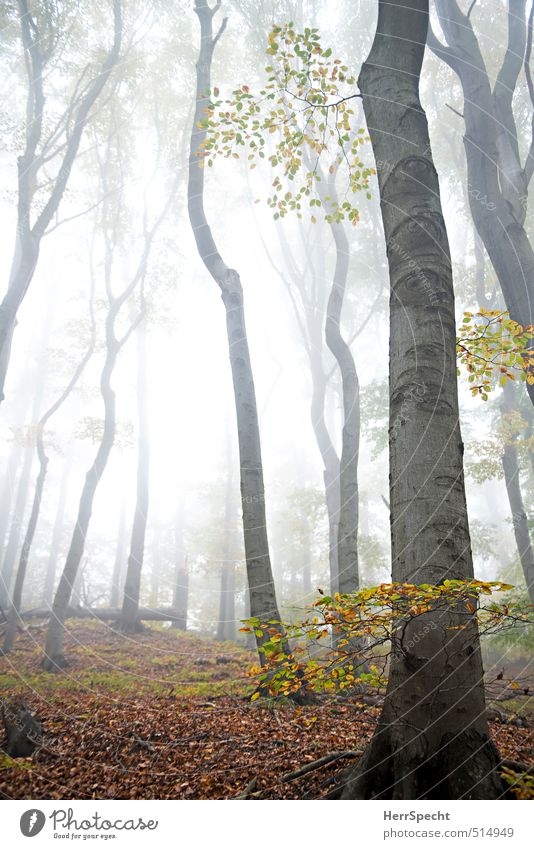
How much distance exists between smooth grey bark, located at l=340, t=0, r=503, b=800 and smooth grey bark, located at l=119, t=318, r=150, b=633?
12.6 metres

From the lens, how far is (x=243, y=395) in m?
6.59

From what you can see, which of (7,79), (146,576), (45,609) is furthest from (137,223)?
(146,576)

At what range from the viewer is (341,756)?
295cm

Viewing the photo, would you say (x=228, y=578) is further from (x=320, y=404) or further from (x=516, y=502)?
(x=516, y=502)

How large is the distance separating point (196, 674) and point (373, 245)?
13.8m

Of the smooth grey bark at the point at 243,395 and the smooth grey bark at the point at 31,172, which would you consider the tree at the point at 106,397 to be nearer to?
the smooth grey bark at the point at 31,172

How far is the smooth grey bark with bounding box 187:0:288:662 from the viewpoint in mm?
5574

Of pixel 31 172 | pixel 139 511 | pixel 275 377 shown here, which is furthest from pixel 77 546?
pixel 275 377

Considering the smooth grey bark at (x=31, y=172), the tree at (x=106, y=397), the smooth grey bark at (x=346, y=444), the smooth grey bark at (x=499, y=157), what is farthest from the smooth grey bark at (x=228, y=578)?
the smooth grey bark at (x=499, y=157)

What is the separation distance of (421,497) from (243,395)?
4.33 metres

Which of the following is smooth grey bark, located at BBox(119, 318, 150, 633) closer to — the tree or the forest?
the forest

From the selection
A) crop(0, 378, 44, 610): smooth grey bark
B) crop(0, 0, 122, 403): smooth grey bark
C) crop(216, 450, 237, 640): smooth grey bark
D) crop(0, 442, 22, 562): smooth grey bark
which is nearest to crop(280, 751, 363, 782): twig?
crop(0, 0, 122, 403): smooth grey bark

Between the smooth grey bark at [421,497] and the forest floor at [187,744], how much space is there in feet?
2.23

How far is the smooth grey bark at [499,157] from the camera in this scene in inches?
223
